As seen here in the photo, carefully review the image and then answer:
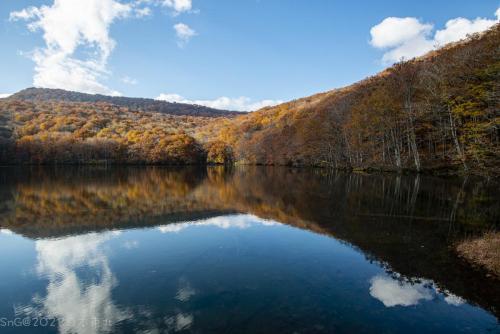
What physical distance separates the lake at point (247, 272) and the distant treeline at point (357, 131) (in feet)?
28.7

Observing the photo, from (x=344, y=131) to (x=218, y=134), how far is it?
9790 centimetres

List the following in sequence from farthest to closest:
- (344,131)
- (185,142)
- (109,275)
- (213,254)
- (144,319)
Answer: (185,142) < (344,131) < (213,254) < (109,275) < (144,319)

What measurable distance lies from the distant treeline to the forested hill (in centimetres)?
19

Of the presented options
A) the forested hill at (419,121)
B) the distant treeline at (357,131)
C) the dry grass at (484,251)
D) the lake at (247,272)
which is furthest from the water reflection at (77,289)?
the forested hill at (419,121)

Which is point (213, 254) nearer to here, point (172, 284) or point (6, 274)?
point (172, 284)

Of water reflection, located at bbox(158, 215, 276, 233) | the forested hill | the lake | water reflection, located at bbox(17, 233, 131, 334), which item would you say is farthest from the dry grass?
water reflection, located at bbox(17, 233, 131, 334)

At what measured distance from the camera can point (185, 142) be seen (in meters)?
118

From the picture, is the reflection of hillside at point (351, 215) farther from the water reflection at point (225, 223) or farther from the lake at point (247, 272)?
the water reflection at point (225, 223)

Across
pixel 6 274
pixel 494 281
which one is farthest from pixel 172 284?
pixel 494 281

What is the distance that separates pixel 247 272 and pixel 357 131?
52715 millimetres

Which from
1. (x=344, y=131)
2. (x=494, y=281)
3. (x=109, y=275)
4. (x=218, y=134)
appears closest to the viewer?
(x=494, y=281)

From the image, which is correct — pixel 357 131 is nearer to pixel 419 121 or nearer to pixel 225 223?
pixel 419 121

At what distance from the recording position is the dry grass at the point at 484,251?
10.2 meters

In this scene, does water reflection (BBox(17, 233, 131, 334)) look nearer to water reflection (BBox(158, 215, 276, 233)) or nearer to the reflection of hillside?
the reflection of hillside
